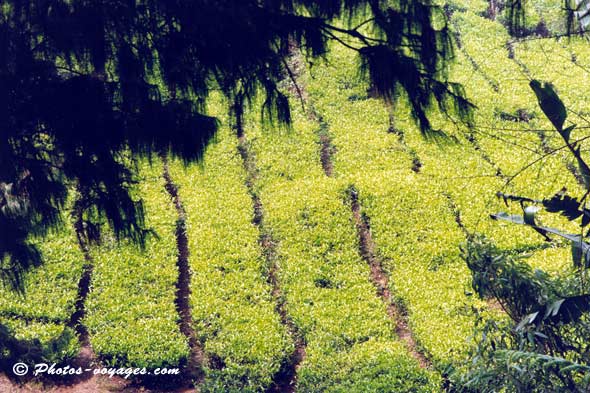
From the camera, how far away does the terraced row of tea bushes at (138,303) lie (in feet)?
30.0

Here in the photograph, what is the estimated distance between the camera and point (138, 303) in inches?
399

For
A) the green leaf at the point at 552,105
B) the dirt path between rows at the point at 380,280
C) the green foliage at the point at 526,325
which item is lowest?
the dirt path between rows at the point at 380,280

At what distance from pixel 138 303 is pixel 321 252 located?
9.05ft

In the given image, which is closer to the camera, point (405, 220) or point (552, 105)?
point (552, 105)

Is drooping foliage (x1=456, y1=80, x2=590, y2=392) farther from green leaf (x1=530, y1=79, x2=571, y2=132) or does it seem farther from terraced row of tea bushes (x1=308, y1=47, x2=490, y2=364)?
terraced row of tea bushes (x1=308, y1=47, x2=490, y2=364)

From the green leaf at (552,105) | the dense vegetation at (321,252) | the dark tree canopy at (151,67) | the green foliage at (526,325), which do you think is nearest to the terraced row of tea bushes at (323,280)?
the dense vegetation at (321,252)

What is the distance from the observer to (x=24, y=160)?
505 centimetres

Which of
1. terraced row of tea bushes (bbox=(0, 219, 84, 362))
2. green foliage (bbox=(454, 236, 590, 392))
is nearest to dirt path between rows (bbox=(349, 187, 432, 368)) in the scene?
green foliage (bbox=(454, 236, 590, 392))

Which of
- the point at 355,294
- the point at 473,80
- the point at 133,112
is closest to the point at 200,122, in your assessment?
the point at 133,112

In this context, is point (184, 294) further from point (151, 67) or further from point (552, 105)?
point (552, 105)

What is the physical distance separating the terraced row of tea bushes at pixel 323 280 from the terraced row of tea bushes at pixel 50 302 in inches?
115

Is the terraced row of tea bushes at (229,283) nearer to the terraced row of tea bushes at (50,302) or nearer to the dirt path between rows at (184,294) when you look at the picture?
the dirt path between rows at (184,294)

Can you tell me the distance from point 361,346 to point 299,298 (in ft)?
4.34

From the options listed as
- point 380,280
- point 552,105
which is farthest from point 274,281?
point 552,105
